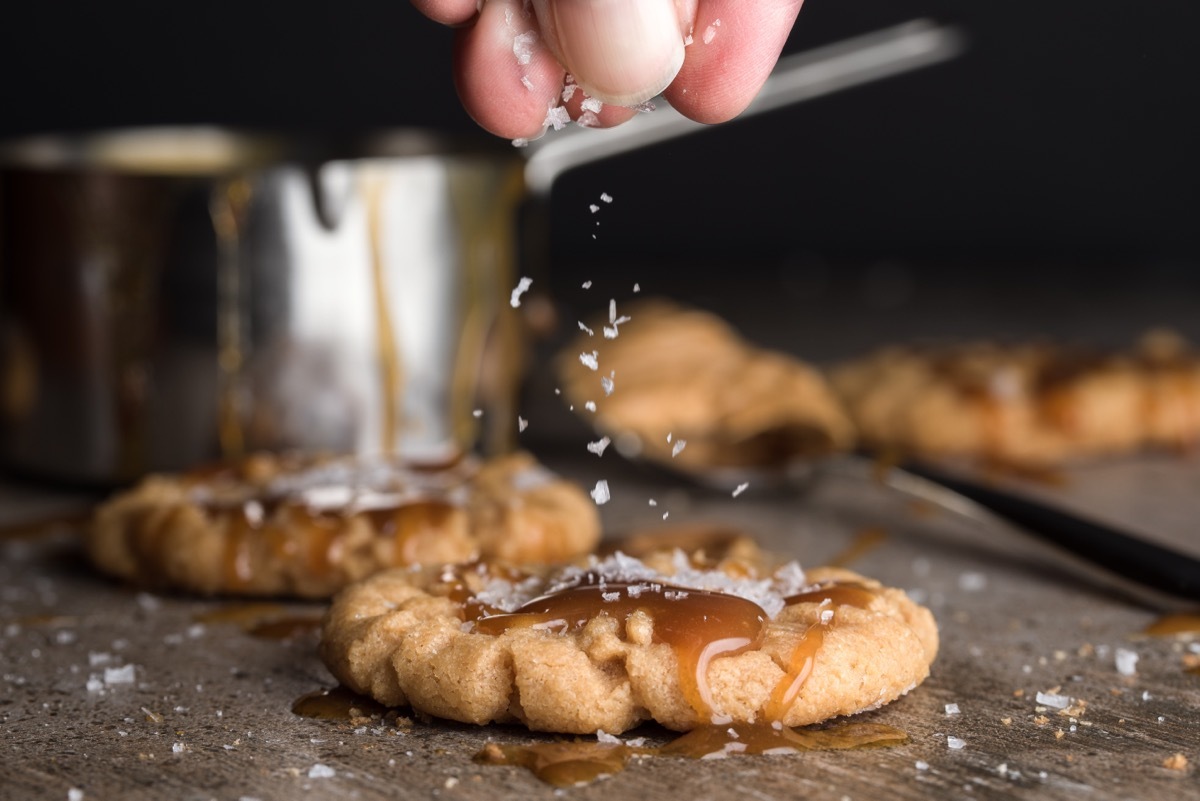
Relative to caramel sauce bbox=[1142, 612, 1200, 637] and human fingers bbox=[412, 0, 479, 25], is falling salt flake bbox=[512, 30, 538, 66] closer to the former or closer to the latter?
human fingers bbox=[412, 0, 479, 25]

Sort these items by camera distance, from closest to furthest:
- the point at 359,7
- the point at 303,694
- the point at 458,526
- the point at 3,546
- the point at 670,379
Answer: the point at 303,694 < the point at 458,526 < the point at 3,546 < the point at 670,379 < the point at 359,7

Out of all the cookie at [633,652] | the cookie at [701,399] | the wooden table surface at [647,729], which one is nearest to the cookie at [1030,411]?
the cookie at [701,399]

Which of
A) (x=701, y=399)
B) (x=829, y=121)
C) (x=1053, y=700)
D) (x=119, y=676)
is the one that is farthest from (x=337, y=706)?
(x=829, y=121)

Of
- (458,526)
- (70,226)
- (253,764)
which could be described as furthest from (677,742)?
(70,226)

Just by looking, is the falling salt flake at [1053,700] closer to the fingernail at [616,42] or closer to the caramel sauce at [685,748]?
the caramel sauce at [685,748]

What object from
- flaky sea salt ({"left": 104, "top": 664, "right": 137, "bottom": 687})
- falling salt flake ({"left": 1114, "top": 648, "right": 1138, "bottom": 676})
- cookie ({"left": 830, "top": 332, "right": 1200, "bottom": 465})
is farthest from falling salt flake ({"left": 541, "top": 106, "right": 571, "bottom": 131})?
cookie ({"left": 830, "top": 332, "right": 1200, "bottom": 465})

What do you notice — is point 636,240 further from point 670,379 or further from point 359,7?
point 670,379
